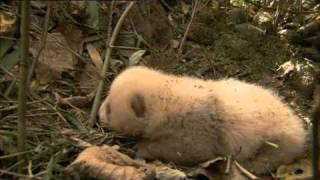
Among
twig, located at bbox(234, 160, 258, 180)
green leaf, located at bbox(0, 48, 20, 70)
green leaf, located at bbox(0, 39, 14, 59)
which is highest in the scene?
green leaf, located at bbox(0, 39, 14, 59)

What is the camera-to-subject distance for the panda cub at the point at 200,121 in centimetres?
390

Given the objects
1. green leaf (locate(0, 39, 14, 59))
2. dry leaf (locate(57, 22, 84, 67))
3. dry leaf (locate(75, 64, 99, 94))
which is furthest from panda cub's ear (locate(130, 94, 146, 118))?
dry leaf (locate(57, 22, 84, 67))

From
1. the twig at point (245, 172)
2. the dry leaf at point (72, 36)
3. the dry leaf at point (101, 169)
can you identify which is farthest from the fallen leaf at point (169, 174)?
the dry leaf at point (72, 36)

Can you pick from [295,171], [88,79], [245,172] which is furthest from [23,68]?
[295,171]

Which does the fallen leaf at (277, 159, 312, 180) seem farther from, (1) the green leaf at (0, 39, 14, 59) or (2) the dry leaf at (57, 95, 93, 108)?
(1) the green leaf at (0, 39, 14, 59)

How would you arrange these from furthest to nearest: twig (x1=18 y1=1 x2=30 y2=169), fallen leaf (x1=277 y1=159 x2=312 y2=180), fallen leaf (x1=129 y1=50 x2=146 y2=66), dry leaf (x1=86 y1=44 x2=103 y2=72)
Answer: fallen leaf (x1=129 y1=50 x2=146 y2=66) < dry leaf (x1=86 y1=44 x2=103 y2=72) < fallen leaf (x1=277 y1=159 x2=312 y2=180) < twig (x1=18 y1=1 x2=30 y2=169)

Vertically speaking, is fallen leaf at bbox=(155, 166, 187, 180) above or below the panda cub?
below

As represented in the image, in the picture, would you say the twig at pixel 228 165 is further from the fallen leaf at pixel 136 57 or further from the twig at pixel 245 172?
the fallen leaf at pixel 136 57

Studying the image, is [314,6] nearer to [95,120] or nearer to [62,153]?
[95,120]

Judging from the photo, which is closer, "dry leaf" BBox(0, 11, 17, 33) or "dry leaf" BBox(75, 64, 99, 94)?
"dry leaf" BBox(0, 11, 17, 33)

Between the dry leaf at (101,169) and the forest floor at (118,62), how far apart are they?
15cm

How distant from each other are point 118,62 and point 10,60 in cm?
98

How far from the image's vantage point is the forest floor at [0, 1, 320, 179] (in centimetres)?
391

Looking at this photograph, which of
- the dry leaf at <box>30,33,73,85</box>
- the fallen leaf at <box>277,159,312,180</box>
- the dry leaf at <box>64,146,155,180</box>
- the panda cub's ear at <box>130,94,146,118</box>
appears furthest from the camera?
the dry leaf at <box>30,33,73,85</box>
